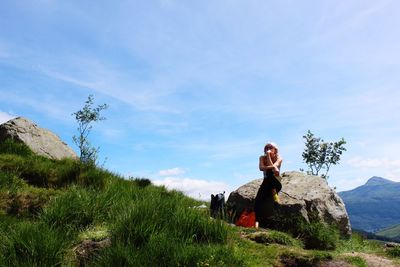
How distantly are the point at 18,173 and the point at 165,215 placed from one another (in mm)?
8264

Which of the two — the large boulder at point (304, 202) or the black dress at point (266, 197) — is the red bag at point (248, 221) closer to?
the black dress at point (266, 197)

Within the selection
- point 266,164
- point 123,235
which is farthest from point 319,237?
point 123,235

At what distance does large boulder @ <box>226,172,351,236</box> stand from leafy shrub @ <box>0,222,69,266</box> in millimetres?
9729

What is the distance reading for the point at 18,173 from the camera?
15664mm

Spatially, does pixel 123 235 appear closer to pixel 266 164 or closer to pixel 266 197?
pixel 266 164

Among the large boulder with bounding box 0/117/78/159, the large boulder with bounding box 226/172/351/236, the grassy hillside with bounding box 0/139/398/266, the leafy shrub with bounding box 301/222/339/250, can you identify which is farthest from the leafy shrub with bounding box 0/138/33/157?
the leafy shrub with bounding box 301/222/339/250

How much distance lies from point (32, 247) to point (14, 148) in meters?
12.0

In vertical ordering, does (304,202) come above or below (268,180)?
below

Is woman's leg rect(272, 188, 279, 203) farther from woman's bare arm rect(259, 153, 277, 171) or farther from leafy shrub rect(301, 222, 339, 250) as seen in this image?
leafy shrub rect(301, 222, 339, 250)

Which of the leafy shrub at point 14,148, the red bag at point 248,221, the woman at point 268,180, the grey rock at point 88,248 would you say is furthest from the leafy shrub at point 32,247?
the leafy shrub at point 14,148

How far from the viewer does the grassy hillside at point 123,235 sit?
27.9 ft

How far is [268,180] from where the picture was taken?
17000 mm

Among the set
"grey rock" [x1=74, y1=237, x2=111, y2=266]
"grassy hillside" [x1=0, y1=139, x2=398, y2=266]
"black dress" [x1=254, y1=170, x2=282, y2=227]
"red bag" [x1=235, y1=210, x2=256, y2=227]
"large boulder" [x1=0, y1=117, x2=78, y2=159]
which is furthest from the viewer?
"large boulder" [x1=0, y1=117, x2=78, y2=159]

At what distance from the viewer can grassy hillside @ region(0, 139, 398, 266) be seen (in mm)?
8500
